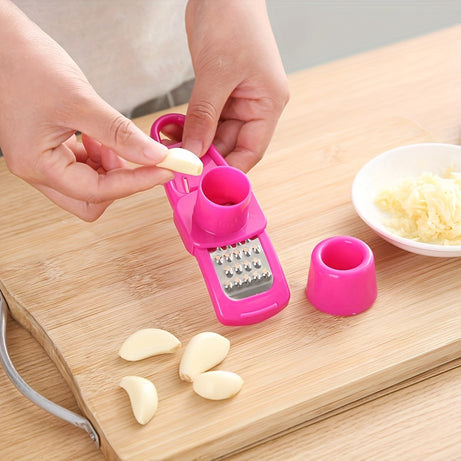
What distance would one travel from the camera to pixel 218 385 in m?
0.87

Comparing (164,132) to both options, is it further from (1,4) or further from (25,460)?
(25,460)

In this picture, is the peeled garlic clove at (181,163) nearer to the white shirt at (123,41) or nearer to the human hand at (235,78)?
the human hand at (235,78)

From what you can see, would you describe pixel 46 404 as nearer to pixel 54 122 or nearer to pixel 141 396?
pixel 141 396

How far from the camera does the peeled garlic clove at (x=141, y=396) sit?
33.5 inches

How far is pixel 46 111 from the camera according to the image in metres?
0.89

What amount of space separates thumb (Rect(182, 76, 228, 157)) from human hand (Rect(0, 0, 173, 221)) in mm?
123

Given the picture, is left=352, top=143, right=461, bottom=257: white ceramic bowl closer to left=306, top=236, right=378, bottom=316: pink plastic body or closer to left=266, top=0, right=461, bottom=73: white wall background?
left=306, top=236, right=378, bottom=316: pink plastic body

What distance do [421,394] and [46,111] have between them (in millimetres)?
636

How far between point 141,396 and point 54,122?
384 mm

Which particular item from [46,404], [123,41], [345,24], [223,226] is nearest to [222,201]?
[223,226]

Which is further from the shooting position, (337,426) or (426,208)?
(426,208)

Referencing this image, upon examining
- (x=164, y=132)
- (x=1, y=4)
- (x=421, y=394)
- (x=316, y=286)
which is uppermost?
(x=1, y=4)

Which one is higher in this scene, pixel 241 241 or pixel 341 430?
pixel 241 241

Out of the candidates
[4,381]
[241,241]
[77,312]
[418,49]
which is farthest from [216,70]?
[418,49]
